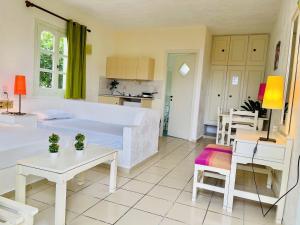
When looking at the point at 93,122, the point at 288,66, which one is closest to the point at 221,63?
the point at 288,66

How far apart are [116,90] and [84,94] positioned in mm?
1330

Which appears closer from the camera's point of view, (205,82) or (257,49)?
(257,49)

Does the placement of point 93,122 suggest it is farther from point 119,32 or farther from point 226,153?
point 119,32

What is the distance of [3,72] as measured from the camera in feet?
11.0

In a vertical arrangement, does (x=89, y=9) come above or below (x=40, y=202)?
above

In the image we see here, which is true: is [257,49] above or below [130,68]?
above

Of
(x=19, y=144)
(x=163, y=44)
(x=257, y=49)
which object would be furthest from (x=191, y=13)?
(x=19, y=144)

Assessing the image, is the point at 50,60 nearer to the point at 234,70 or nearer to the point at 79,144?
the point at 79,144

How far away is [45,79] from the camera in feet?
13.5

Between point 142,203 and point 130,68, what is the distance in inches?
153

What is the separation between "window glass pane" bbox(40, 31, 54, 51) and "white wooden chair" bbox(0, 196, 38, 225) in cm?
331

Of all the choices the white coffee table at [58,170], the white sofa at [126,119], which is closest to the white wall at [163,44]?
the white sofa at [126,119]

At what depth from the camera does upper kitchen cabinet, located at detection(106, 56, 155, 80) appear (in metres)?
5.35

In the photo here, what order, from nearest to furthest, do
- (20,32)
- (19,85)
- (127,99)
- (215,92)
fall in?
(19,85), (20,32), (127,99), (215,92)
